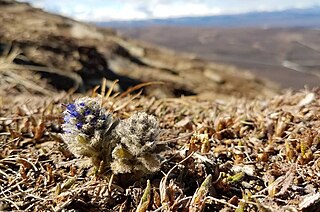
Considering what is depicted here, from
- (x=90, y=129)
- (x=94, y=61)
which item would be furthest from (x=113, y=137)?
(x=94, y=61)

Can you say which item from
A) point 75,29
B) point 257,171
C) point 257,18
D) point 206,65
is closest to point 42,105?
point 257,171

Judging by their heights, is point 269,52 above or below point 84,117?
below

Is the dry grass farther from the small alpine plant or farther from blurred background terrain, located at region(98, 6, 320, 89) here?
blurred background terrain, located at region(98, 6, 320, 89)

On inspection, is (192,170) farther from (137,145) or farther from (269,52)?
(269,52)

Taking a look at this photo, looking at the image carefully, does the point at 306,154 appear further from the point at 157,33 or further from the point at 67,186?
the point at 157,33

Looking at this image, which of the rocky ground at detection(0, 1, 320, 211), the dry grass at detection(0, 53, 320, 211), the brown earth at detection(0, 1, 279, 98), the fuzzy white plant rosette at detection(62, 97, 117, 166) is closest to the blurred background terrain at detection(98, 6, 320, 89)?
the brown earth at detection(0, 1, 279, 98)
